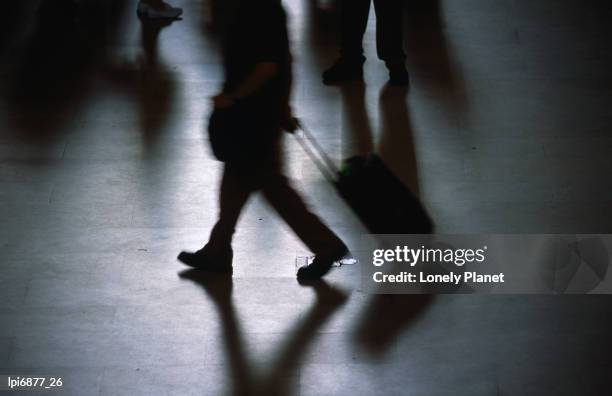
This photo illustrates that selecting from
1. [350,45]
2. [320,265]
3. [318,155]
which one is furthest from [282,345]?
[350,45]

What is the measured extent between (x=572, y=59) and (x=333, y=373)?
3.68 metres

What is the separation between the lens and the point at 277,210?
5273 millimetres

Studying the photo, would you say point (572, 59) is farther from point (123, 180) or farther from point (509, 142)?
point (123, 180)

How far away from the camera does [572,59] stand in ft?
24.0

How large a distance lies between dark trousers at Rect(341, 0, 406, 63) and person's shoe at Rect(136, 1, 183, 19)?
5.61ft

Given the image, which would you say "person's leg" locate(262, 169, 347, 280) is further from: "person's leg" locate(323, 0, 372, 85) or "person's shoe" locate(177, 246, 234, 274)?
"person's leg" locate(323, 0, 372, 85)

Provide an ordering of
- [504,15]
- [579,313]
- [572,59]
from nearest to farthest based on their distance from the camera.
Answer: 1. [579,313]
2. [572,59]
3. [504,15]

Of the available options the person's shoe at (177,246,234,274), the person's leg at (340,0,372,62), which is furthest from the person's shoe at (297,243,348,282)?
the person's leg at (340,0,372,62)

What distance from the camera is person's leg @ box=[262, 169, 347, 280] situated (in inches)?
207

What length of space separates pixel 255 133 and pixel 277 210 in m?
0.45

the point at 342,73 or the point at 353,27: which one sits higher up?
the point at 353,27

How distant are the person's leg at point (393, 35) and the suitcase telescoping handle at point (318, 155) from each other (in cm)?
91

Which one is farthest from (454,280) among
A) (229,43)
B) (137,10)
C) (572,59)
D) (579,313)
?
(137,10)

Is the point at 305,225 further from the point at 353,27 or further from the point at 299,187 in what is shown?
the point at 353,27
